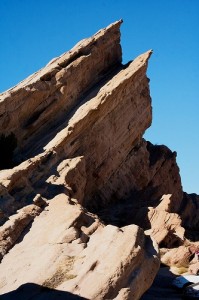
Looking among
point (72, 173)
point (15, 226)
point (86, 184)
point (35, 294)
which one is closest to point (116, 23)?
point (86, 184)

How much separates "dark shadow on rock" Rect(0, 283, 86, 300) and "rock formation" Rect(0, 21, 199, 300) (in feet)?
0.15

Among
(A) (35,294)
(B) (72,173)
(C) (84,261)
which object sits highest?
(B) (72,173)

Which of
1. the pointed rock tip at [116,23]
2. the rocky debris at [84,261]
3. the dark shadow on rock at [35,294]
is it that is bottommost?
the dark shadow on rock at [35,294]

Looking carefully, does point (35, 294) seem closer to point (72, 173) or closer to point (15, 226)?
point (15, 226)

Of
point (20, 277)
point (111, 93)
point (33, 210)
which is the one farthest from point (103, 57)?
point (20, 277)

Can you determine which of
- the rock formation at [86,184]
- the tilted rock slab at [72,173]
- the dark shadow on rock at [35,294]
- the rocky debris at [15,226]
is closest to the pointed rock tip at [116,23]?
the tilted rock slab at [72,173]

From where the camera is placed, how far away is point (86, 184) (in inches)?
1757

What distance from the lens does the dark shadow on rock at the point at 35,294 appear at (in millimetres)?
17453

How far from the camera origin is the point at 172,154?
212ft

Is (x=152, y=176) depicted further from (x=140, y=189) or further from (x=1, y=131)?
(x=1, y=131)

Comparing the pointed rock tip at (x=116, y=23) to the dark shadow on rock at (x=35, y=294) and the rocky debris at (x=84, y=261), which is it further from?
the dark shadow on rock at (x=35, y=294)

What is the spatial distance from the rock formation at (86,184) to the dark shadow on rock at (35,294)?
5 centimetres

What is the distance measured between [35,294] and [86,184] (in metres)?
26.8

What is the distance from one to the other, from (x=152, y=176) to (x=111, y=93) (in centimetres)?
1658
